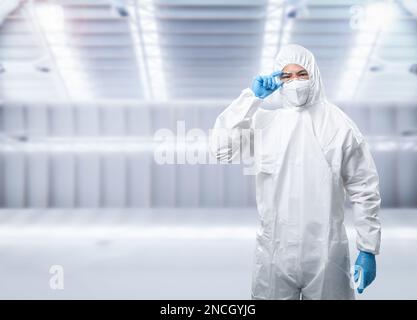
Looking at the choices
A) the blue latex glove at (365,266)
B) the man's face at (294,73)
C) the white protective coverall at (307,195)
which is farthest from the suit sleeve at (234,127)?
the blue latex glove at (365,266)

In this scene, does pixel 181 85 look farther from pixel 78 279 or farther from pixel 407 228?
pixel 407 228

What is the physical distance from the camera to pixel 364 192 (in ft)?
4.27

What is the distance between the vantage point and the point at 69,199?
4785 millimetres

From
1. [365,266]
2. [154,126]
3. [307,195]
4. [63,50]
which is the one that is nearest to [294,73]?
[307,195]

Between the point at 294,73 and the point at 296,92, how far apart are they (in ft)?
0.25

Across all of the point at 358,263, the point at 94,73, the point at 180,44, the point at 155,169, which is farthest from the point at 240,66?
the point at 358,263

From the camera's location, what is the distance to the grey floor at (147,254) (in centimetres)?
220

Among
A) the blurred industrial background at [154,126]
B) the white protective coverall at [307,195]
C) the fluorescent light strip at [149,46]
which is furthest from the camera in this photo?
the fluorescent light strip at [149,46]

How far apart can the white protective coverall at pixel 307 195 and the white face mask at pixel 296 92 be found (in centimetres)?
3

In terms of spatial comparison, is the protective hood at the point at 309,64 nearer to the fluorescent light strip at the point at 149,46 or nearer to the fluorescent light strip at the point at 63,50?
the fluorescent light strip at the point at 149,46

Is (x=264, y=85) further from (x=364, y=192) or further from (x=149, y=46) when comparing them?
(x=149, y=46)

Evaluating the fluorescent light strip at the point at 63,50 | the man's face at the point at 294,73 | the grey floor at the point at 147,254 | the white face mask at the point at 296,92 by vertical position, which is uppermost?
the fluorescent light strip at the point at 63,50

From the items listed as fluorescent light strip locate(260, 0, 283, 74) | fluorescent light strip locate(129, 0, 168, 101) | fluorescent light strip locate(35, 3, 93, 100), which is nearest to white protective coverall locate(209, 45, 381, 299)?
fluorescent light strip locate(260, 0, 283, 74)

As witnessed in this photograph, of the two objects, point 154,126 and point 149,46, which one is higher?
point 149,46
